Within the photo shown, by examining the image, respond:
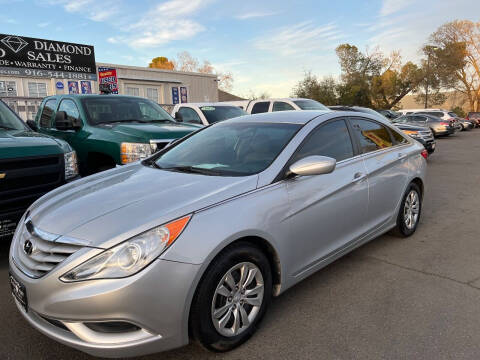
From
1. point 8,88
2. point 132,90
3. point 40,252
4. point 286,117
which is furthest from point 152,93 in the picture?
point 40,252

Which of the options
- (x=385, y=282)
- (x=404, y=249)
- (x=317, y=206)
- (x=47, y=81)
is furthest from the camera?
(x=47, y=81)

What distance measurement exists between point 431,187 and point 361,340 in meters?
6.10

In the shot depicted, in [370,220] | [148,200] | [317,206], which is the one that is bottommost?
[370,220]

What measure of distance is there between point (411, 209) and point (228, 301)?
121 inches

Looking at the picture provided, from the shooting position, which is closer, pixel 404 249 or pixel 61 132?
pixel 404 249

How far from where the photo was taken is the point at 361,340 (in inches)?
103

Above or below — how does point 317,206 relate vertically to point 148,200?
below

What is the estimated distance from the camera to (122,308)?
206 cm

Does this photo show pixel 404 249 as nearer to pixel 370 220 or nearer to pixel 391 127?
pixel 370 220

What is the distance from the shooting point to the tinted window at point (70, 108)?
624cm

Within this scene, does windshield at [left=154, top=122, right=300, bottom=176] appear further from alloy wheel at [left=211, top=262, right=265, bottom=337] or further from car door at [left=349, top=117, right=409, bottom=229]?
car door at [left=349, top=117, right=409, bottom=229]

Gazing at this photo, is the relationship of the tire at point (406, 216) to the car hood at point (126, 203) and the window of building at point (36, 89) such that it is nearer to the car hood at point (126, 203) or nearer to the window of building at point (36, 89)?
the car hood at point (126, 203)

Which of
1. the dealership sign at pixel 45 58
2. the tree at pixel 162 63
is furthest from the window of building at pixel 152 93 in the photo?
the tree at pixel 162 63

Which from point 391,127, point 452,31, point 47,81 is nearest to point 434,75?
point 452,31
